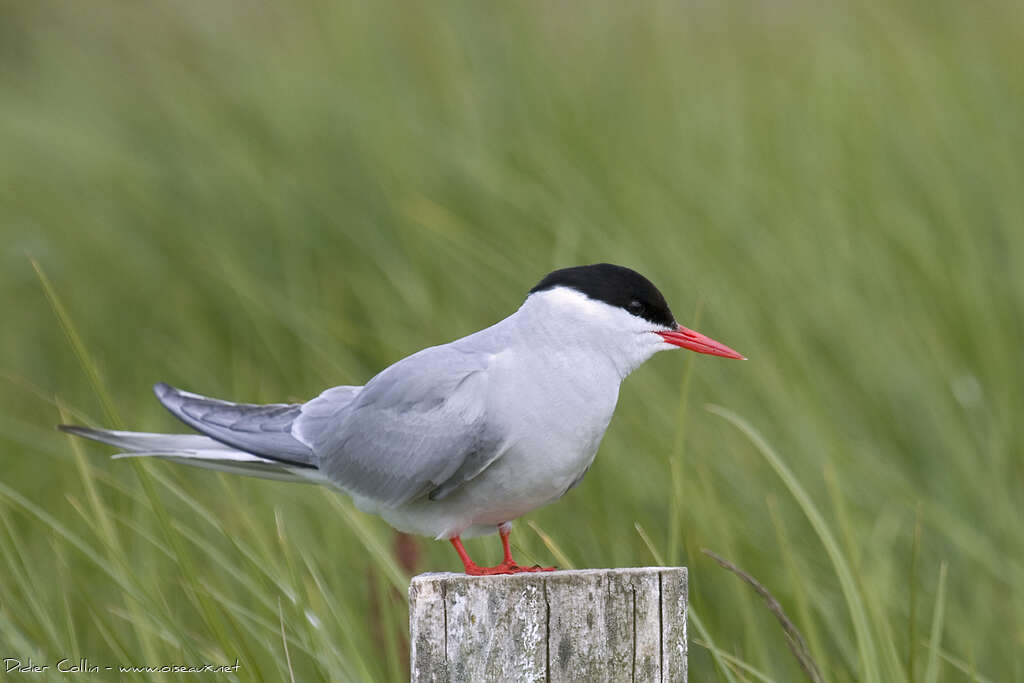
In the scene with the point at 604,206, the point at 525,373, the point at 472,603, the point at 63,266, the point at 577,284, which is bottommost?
the point at 472,603

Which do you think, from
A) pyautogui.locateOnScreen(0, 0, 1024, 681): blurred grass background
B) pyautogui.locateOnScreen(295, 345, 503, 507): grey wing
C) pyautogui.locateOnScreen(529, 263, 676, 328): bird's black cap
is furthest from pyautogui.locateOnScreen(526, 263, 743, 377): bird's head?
pyautogui.locateOnScreen(0, 0, 1024, 681): blurred grass background

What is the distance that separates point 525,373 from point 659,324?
232mm

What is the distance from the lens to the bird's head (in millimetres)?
1885

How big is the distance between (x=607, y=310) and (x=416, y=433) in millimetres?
363

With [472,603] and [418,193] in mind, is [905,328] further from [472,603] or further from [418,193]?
[472,603]

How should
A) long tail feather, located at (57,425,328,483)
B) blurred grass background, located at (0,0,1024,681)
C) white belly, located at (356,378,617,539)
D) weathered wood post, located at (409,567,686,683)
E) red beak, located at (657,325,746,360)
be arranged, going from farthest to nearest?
1. blurred grass background, located at (0,0,1024,681)
2. long tail feather, located at (57,425,328,483)
3. red beak, located at (657,325,746,360)
4. white belly, located at (356,378,617,539)
5. weathered wood post, located at (409,567,686,683)

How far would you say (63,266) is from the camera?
16.3 ft

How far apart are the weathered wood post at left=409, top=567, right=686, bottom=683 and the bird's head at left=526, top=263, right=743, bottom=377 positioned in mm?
400

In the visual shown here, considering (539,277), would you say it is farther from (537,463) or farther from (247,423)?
(537,463)

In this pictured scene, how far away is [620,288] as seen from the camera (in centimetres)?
188

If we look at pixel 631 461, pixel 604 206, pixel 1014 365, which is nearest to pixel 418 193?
pixel 604 206

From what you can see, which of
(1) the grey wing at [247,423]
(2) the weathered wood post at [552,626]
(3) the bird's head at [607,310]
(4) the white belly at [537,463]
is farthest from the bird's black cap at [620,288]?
(1) the grey wing at [247,423]

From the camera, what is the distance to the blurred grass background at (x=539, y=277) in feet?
8.19

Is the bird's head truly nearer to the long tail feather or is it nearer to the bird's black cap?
the bird's black cap
